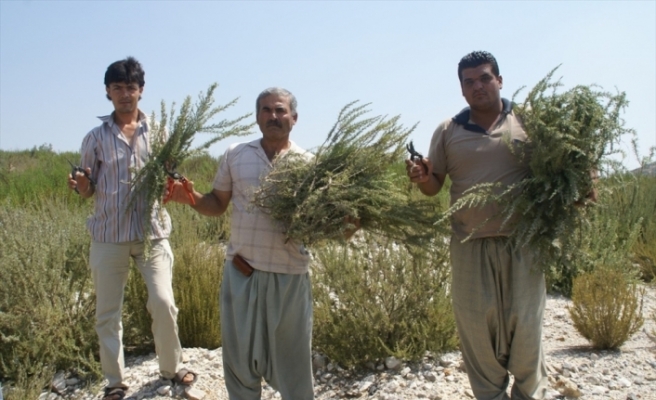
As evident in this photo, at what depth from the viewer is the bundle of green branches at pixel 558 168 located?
3.11 meters

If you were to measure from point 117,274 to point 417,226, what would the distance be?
185cm

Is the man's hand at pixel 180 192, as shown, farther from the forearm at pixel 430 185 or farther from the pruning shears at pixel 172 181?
the forearm at pixel 430 185

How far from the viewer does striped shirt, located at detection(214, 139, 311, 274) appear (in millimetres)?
3400

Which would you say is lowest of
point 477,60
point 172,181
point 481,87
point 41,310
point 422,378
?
point 422,378

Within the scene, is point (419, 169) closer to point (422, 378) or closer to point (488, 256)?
point (488, 256)

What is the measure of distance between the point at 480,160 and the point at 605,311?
2.10m

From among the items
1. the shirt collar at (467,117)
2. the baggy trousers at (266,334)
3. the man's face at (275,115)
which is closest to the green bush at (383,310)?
the baggy trousers at (266,334)

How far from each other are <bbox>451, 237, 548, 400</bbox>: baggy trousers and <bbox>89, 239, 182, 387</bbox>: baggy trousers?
175cm

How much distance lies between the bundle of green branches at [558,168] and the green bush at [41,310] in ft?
9.79

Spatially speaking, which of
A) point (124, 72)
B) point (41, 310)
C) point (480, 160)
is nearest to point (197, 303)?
point (41, 310)

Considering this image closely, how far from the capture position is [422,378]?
14.6 feet

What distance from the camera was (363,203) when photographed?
327cm

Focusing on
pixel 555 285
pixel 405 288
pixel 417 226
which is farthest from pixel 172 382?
pixel 555 285

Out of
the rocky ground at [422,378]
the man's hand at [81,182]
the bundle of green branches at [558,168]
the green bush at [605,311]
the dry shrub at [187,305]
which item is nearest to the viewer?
the bundle of green branches at [558,168]
